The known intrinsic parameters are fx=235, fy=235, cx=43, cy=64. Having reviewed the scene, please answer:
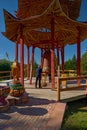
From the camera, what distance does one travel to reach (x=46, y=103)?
382 inches

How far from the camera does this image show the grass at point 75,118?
291 inches

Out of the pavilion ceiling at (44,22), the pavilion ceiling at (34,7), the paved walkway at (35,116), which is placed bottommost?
the paved walkway at (35,116)

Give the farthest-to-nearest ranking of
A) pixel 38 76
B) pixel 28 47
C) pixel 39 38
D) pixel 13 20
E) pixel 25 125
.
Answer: pixel 28 47, pixel 39 38, pixel 38 76, pixel 13 20, pixel 25 125

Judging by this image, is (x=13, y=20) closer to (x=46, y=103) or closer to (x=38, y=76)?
(x=38, y=76)

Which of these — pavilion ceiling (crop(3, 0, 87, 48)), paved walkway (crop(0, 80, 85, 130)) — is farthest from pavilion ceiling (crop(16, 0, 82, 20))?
paved walkway (crop(0, 80, 85, 130))

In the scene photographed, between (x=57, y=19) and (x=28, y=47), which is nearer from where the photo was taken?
(x=57, y=19)

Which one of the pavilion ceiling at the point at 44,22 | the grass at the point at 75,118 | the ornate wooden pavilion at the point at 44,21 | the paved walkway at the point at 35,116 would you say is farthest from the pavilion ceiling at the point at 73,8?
the paved walkway at the point at 35,116

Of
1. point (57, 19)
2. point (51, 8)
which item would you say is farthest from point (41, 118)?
point (57, 19)

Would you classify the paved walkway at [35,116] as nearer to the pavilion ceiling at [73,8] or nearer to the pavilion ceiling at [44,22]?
the pavilion ceiling at [44,22]

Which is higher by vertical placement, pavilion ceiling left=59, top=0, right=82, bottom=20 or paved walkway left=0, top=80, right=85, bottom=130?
pavilion ceiling left=59, top=0, right=82, bottom=20

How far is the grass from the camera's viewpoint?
7.39 metres

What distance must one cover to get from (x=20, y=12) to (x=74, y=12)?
12.3 ft

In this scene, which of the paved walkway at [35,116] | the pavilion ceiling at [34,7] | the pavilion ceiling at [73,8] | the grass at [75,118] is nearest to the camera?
the paved walkway at [35,116]

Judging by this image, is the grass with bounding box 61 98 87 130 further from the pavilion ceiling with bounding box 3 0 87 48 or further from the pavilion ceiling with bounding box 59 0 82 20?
the pavilion ceiling with bounding box 59 0 82 20
